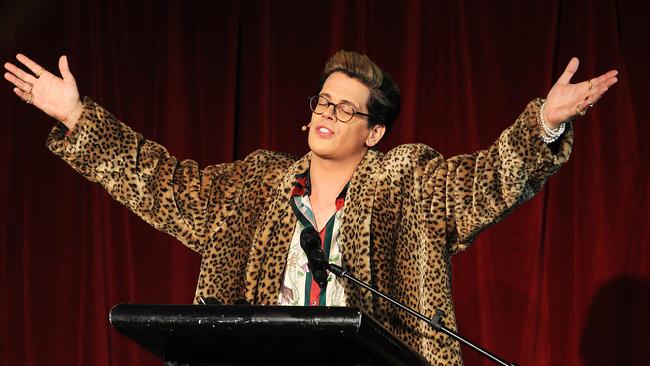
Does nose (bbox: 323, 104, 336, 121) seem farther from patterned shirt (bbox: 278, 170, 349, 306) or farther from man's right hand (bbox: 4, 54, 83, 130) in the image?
man's right hand (bbox: 4, 54, 83, 130)

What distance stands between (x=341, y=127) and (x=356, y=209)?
0.89 ft

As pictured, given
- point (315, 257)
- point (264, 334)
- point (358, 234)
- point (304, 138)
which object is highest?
point (304, 138)

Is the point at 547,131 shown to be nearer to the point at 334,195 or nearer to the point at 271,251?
the point at 334,195

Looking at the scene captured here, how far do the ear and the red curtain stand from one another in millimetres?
1265

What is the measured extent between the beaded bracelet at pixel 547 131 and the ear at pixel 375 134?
25.0 inches

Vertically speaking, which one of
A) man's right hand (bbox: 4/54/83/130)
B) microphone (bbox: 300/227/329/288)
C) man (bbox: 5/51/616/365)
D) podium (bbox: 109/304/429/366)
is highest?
man's right hand (bbox: 4/54/83/130)

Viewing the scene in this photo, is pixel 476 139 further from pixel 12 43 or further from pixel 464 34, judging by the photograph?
pixel 12 43

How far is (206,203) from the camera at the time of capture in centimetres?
286

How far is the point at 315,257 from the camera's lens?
86.0 inches

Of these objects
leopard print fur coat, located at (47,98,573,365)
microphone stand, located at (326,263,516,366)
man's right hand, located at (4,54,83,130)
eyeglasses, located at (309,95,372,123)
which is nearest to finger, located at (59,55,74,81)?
man's right hand, located at (4,54,83,130)

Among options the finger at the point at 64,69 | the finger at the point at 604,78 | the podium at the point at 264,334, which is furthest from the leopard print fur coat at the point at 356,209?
A: the podium at the point at 264,334

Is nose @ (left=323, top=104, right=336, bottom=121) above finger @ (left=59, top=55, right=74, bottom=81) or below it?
below

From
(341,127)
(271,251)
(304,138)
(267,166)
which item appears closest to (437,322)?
(271,251)

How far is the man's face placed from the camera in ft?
9.10
